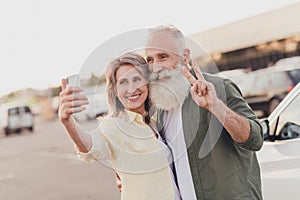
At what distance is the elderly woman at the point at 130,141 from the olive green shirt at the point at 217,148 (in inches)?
5.1

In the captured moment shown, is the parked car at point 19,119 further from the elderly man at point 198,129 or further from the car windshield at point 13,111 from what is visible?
the elderly man at point 198,129

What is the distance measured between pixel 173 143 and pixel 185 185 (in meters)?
0.16

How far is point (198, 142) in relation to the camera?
1.94 metres

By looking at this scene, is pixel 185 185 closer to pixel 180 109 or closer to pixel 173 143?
pixel 173 143

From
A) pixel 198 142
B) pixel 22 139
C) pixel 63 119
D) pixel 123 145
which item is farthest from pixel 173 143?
pixel 22 139

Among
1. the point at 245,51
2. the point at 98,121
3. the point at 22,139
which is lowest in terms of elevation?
the point at 22,139

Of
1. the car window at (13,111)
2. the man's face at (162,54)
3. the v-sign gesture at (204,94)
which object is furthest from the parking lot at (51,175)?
the v-sign gesture at (204,94)

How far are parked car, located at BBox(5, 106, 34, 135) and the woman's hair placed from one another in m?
17.4

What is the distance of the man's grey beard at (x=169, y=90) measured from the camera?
73.6 inches

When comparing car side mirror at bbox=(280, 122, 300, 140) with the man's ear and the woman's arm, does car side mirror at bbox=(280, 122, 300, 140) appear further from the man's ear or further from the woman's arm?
the woman's arm

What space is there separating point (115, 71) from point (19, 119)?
1866cm

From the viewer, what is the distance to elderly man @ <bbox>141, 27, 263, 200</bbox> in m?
1.88

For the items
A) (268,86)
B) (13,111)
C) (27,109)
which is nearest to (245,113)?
(268,86)

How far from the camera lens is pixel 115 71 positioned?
5.91 feet
